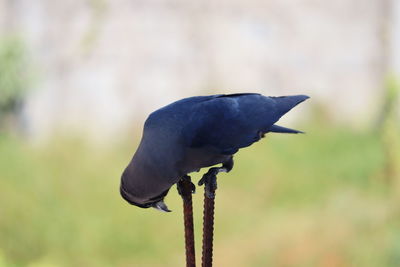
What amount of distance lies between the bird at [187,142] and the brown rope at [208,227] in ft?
0.06

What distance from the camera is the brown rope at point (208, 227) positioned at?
1078 millimetres

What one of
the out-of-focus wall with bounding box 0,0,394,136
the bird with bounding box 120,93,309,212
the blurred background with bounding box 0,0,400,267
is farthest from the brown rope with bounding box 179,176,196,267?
the out-of-focus wall with bounding box 0,0,394,136

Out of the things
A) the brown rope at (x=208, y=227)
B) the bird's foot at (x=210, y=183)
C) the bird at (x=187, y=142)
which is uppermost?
the bird at (x=187, y=142)

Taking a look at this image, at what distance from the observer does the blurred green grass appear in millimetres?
4102

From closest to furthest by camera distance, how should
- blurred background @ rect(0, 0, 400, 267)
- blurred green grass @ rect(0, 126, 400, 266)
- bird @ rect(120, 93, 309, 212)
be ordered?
1. bird @ rect(120, 93, 309, 212)
2. blurred green grass @ rect(0, 126, 400, 266)
3. blurred background @ rect(0, 0, 400, 267)

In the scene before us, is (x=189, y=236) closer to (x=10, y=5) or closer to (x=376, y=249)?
(x=376, y=249)

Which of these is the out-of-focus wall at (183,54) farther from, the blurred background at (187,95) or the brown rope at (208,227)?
the brown rope at (208,227)

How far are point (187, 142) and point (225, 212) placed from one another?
12.0ft

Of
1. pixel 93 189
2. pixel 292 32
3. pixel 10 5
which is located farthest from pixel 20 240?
pixel 292 32

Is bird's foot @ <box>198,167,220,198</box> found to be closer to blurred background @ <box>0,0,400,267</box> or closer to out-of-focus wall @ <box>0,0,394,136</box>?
blurred background @ <box>0,0,400,267</box>

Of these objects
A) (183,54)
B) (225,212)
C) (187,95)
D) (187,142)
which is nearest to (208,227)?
(187,142)

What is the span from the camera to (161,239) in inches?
172

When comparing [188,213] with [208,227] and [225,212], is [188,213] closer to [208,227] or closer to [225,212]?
[208,227]

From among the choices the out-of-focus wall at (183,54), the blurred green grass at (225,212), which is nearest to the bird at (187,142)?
the blurred green grass at (225,212)
